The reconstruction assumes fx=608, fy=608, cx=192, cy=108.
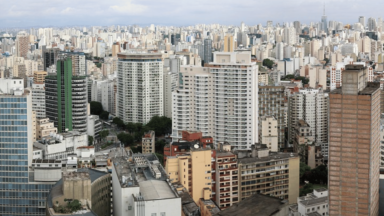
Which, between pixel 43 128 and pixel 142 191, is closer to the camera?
pixel 142 191

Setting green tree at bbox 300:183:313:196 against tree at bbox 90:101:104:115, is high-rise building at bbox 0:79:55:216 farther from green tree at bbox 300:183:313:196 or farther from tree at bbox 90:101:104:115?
tree at bbox 90:101:104:115

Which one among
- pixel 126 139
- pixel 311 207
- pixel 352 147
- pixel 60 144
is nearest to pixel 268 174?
pixel 311 207

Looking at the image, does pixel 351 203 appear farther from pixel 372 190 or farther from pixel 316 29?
pixel 316 29

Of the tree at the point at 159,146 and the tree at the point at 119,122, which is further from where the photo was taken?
the tree at the point at 119,122

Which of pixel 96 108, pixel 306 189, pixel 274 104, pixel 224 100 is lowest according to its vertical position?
pixel 306 189

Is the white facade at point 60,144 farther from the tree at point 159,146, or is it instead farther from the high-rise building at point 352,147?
the high-rise building at point 352,147

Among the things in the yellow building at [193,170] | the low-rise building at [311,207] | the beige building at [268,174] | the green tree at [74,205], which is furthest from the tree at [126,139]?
the green tree at [74,205]

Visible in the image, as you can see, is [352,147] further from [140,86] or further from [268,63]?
[268,63]
